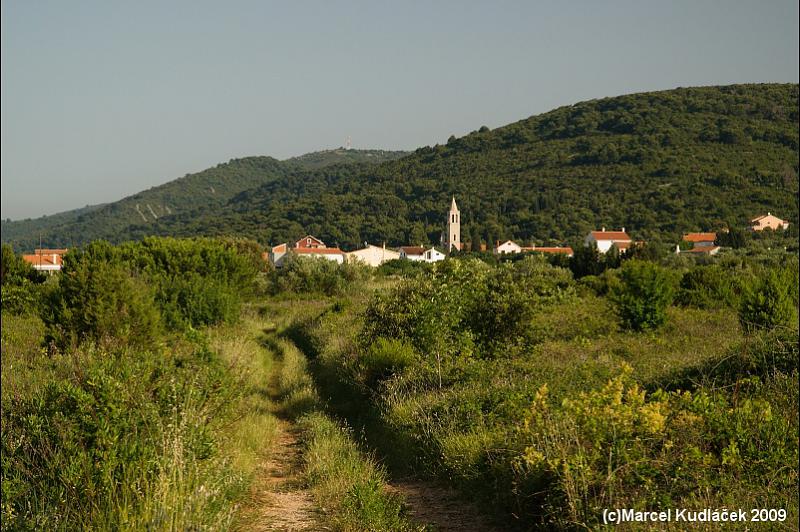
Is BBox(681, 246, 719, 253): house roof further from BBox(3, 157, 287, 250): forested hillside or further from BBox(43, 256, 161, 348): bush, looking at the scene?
BBox(3, 157, 287, 250): forested hillside

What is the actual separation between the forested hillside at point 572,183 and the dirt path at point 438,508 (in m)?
76.1

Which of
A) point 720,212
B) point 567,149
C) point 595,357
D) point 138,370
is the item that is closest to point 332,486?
point 138,370

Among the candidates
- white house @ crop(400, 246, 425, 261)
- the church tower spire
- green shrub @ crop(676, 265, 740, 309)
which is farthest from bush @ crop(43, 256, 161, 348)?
the church tower spire

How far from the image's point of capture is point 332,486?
8430 mm

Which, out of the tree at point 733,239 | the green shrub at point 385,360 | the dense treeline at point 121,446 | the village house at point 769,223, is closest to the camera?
the dense treeline at point 121,446

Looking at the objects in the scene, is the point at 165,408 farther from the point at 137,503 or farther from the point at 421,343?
the point at 421,343

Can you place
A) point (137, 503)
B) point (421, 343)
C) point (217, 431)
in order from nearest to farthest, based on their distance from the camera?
point (137, 503), point (217, 431), point (421, 343)

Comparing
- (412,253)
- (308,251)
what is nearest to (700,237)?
(412,253)

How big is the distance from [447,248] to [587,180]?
92.3ft

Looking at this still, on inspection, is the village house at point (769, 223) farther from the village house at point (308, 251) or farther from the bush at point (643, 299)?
the bush at point (643, 299)

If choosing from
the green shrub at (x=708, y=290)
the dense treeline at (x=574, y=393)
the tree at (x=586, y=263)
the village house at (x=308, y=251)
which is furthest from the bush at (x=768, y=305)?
the village house at (x=308, y=251)

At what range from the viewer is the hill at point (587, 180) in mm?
90688

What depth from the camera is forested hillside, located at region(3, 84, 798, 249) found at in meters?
91.2

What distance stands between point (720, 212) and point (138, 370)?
86857 millimetres
